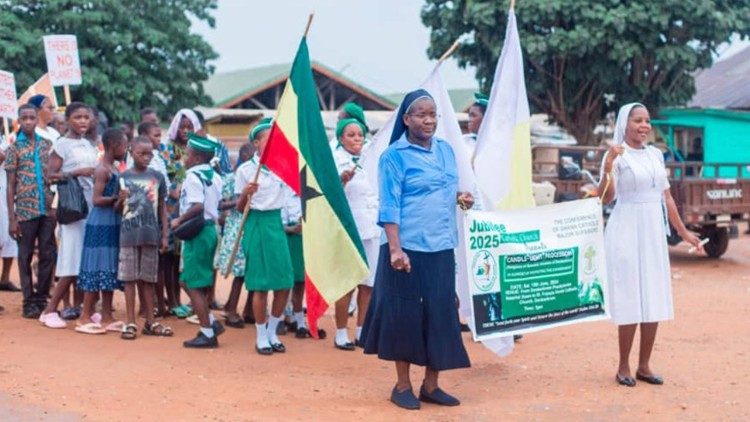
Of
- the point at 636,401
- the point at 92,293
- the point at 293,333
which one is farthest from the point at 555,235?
the point at 92,293

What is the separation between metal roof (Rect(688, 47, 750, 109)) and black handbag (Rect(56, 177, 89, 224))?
21530 mm

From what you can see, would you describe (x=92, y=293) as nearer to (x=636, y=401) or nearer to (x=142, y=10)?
(x=636, y=401)

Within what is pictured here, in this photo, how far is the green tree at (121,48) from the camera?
78.6 ft

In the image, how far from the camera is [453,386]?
692 cm

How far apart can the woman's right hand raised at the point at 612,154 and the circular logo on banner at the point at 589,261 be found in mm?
530

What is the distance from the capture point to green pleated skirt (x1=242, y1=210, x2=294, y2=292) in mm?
7734

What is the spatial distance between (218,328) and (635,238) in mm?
3538

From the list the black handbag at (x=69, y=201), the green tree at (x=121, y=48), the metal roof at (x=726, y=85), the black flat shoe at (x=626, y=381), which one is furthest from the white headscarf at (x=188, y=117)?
the metal roof at (x=726, y=85)

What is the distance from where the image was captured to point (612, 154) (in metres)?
6.84

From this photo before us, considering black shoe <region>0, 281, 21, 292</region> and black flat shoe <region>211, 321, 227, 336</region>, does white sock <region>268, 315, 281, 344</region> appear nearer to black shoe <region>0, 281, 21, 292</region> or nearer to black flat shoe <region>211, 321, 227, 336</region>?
black flat shoe <region>211, 321, 227, 336</region>

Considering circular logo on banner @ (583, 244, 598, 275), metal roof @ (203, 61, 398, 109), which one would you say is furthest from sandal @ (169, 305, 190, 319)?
metal roof @ (203, 61, 398, 109)

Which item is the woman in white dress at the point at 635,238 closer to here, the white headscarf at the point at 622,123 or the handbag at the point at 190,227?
the white headscarf at the point at 622,123

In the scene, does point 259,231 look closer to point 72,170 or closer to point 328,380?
point 328,380

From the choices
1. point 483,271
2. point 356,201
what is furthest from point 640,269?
point 356,201
